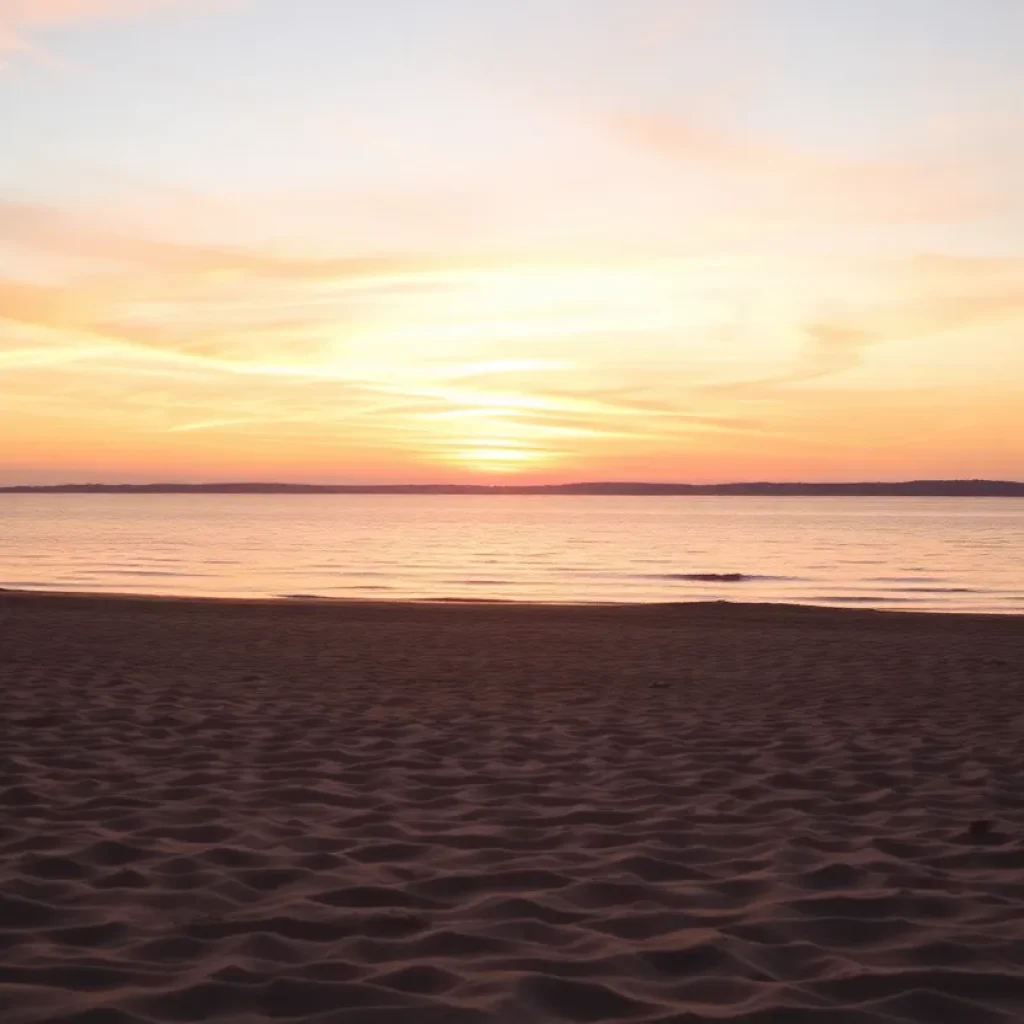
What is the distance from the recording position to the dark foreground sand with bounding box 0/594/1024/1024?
3.57m

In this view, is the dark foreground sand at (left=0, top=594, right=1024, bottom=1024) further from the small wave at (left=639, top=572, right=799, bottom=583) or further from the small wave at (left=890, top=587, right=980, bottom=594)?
the small wave at (left=639, top=572, right=799, bottom=583)

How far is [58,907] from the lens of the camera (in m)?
4.25

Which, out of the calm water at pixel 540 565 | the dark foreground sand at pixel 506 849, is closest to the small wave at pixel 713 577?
the calm water at pixel 540 565

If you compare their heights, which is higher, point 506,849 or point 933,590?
point 506,849

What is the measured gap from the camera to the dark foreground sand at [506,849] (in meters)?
3.57

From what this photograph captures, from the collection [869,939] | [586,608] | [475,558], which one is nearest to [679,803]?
[869,939]

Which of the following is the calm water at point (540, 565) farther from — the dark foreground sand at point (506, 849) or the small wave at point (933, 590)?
the dark foreground sand at point (506, 849)

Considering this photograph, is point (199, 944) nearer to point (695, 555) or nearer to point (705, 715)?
point (705, 715)

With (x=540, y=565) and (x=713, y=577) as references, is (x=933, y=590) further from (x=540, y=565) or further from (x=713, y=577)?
(x=540, y=565)

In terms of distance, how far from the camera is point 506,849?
5.11 m

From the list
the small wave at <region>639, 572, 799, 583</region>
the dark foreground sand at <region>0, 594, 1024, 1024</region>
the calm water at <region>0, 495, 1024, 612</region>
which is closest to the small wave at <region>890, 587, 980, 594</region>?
the calm water at <region>0, 495, 1024, 612</region>

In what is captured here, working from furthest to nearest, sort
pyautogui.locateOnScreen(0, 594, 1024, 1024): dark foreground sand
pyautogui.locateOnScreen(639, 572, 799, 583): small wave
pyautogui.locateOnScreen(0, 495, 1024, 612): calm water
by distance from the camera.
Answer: pyautogui.locateOnScreen(639, 572, 799, 583): small wave → pyautogui.locateOnScreen(0, 495, 1024, 612): calm water → pyautogui.locateOnScreen(0, 594, 1024, 1024): dark foreground sand

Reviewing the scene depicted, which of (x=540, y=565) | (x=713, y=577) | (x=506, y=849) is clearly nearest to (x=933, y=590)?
(x=713, y=577)

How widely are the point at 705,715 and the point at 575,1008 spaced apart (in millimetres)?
5743
